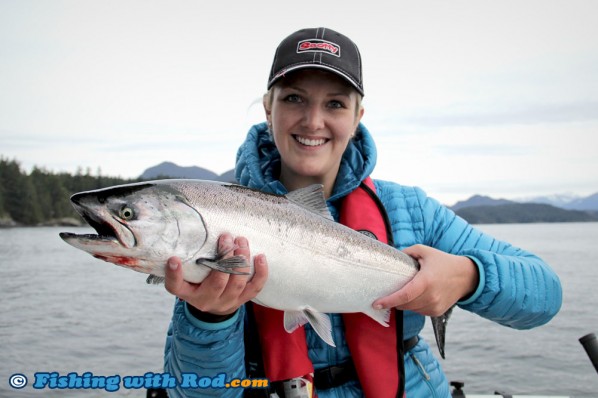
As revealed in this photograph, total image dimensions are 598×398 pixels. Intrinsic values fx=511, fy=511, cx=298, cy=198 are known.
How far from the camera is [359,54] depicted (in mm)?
3629

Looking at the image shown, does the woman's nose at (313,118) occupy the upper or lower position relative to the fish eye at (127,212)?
upper

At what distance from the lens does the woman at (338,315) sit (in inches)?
124

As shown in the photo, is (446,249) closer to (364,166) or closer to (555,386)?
(364,166)

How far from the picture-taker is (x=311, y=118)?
336cm

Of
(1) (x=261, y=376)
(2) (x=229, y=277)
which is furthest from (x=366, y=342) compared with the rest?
(2) (x=229, y=277)

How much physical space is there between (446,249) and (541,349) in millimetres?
13102

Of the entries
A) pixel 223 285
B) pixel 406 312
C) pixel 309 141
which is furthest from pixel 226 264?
pixel 406 312

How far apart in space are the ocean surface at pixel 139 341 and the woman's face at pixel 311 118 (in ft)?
27.3

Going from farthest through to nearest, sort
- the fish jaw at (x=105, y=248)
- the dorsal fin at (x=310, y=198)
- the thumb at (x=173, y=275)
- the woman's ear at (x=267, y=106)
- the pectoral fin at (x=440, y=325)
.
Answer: the woman's ear at (x=267, y=106)
the pectoral fin at (x=440, y=325)
the dorsal fin at (x=310, y=198)
the thumb at (x=173, y=275)
the fish jaw at (x=105, y=248)

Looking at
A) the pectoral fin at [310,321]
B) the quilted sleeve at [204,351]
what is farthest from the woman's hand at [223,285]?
the pectoral fin at [310,321]

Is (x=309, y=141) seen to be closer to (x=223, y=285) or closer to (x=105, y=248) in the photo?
(x=223, y=285)

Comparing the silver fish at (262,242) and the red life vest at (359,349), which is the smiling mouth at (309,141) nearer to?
the silver fish at (262,242)

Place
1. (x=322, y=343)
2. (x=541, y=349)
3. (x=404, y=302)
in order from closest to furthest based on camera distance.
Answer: (x=404, y=302) → (x=322, y=343) → (x=541, y=349)

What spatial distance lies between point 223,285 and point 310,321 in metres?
0.70
